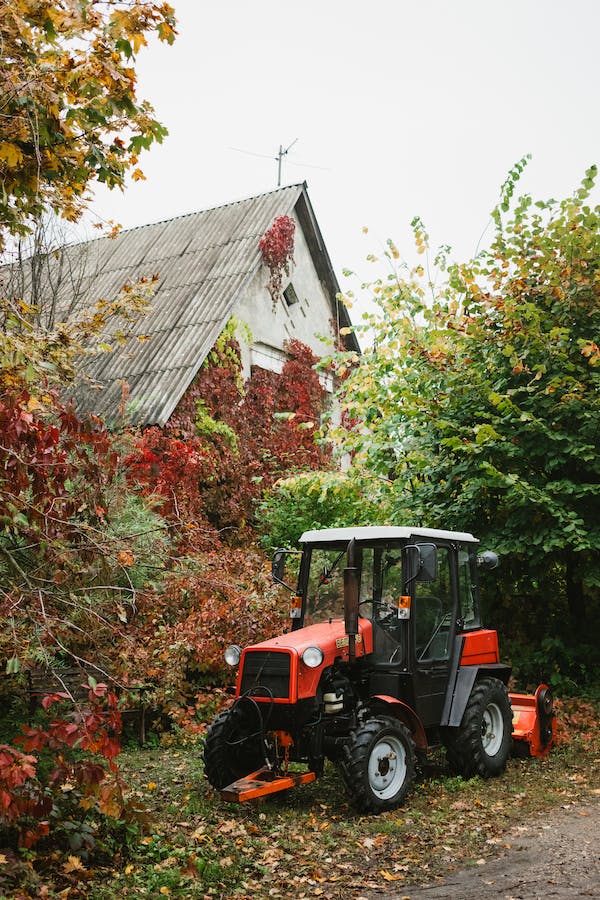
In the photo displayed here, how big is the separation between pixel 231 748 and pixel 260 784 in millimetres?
518

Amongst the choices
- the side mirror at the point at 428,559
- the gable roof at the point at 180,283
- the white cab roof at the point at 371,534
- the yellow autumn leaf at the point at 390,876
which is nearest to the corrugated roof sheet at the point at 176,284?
the gable roof at the point at 180,283

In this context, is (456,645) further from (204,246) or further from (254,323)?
(204,246)

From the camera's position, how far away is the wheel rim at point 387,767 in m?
6.24

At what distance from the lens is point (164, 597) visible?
32.4ft

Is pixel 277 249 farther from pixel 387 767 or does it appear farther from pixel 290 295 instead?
pixel 387 767

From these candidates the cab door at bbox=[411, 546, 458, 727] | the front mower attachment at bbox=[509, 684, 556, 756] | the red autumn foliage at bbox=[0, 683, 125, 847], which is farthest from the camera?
the front mower attachment at bbox=[509, 684, 556, 756]

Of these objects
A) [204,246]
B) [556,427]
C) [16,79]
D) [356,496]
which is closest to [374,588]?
[556,427]

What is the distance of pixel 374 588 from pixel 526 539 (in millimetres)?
3249

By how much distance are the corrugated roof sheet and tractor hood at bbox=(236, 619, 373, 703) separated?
18.8ft

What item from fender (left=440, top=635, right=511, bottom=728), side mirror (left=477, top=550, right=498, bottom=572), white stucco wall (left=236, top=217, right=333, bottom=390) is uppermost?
white stucco wall (left=236, top=217, right=333, bottom=390)

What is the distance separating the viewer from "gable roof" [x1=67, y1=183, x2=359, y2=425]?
13.6 m

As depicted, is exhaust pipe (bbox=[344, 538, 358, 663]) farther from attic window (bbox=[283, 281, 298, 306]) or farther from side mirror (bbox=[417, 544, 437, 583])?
attic window (bbox=[283, 281, 298, 306])

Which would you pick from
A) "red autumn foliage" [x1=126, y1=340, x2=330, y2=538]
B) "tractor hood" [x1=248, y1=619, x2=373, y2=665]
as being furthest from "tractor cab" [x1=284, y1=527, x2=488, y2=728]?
"red autumn foliage" [x1=126, y1=340, x2=330, y2=538]

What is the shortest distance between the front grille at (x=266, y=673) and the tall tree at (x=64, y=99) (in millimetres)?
3567
